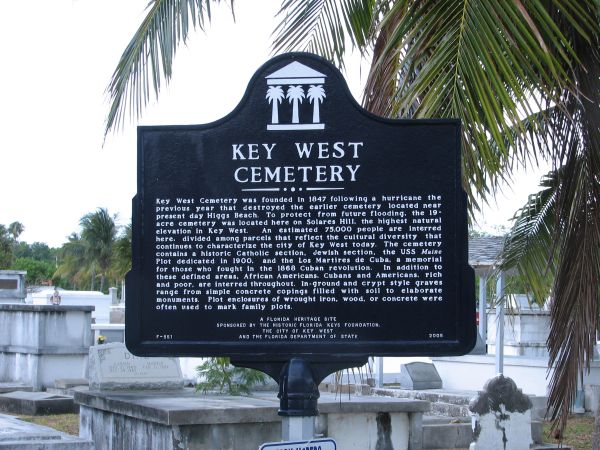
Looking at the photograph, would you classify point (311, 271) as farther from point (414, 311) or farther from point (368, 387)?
point (368, 387)

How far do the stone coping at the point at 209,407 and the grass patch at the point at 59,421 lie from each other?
3498 mm

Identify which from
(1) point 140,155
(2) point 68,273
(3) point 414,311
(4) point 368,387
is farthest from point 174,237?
(2) point 68,273

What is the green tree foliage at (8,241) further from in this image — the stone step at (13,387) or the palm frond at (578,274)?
the palm frond at (578,274)

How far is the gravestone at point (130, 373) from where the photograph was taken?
1148 cm

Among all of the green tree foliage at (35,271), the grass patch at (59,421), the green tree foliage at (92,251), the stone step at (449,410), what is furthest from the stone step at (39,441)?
the green tree foliage at (35,271)

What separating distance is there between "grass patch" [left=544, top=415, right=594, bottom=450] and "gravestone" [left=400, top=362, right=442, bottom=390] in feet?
10.2

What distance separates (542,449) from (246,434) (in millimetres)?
4111

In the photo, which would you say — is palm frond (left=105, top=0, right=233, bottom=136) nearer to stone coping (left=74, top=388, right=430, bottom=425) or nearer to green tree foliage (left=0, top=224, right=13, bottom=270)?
stone coping (left=74, top=388, right=430, bottom=425)

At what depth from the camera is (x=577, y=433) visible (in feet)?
45.6

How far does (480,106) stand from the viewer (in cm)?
629

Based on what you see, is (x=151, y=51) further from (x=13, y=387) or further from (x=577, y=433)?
(x=13, y=387)

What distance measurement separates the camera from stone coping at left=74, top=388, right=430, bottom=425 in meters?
8.27

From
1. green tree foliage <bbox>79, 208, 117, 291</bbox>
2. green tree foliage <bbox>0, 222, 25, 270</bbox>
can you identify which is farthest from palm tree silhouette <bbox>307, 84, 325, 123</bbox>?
green tree foliage <bbox>0, 222, 25, 270</bbox>

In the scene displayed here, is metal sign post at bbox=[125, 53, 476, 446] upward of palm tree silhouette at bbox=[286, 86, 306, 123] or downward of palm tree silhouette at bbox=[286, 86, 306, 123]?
downward
